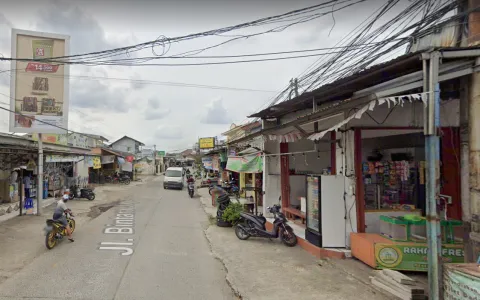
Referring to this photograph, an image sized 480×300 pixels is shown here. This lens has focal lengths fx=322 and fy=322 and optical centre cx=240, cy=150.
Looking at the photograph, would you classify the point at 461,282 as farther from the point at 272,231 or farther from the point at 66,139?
the point at 66,139

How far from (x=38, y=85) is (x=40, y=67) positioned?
2.28 ft

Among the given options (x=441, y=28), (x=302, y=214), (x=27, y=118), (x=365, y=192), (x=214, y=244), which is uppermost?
(x=441, y=28)

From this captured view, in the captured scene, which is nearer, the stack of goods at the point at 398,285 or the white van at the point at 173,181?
the stack of goods at the point at 398,285

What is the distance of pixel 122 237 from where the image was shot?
910cm

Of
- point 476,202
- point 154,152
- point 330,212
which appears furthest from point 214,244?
point 154,152

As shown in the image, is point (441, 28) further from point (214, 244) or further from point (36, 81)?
point (36, 81)

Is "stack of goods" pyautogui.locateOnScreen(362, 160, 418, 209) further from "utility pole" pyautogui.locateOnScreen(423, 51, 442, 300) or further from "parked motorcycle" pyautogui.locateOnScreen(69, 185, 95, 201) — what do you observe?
"parked motorcycle" pyautogui.locateOnScreen(69, 185, 95, 201)

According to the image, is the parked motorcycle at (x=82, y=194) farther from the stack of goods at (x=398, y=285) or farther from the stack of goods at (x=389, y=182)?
the stack of goods at (x=398, y=285)

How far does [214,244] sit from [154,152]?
66.0 metres

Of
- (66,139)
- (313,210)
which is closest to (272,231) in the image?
(313,210)

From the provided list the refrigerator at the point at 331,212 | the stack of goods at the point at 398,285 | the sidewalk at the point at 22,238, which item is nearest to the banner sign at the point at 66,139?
the sidewalk at the point at 22,238

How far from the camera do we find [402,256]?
5.79 m

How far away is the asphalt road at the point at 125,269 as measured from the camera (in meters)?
5.05

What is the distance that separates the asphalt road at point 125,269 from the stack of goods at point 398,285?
2.44 meters
